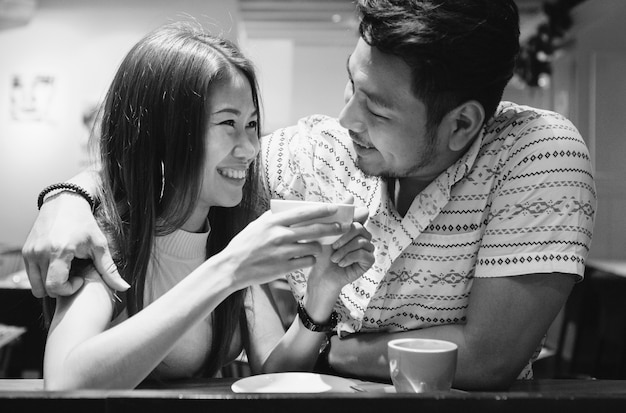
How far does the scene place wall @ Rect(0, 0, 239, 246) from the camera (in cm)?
688

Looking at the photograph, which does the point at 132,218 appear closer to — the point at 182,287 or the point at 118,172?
the point at 118,172

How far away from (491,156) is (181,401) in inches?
38.0

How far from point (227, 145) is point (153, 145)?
163 mm

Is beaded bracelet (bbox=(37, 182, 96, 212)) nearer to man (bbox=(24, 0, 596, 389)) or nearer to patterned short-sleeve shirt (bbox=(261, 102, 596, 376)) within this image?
man (bbox=(24, 0, 596, 389))

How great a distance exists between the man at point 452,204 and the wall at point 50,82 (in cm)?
575

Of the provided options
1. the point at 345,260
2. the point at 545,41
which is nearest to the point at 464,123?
the point at 345,260

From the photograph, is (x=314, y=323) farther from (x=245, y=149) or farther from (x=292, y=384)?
(x=245, y=149)

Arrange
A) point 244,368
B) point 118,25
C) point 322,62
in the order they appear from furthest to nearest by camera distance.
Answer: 1. point 322,62
2. point 118,25
3. point 244,368

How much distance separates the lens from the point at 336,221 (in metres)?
1.14

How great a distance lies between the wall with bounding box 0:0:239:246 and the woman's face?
562cm

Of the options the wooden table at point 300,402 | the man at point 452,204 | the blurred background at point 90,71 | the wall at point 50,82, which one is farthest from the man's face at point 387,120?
the wall at point 50,82

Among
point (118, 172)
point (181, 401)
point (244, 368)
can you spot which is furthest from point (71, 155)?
point (181, 401)

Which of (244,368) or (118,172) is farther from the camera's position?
(244,368)

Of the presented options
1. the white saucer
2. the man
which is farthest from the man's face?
the white saucer
